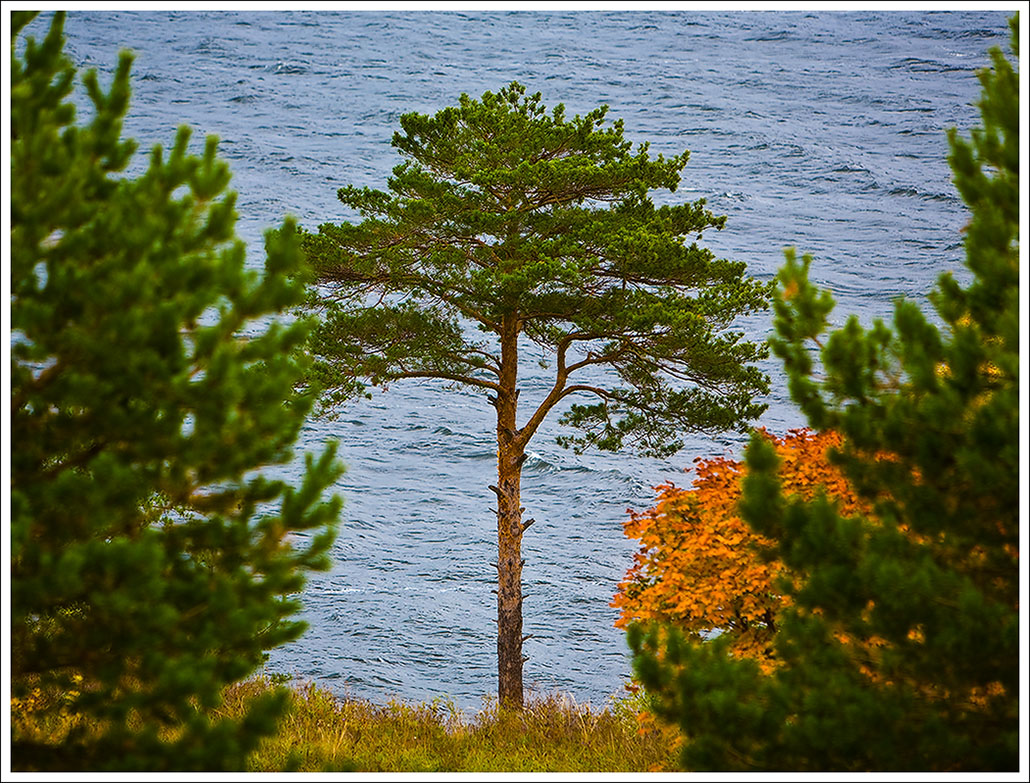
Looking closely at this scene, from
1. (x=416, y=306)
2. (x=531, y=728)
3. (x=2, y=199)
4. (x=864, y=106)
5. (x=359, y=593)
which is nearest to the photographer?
(x=2, y=199)

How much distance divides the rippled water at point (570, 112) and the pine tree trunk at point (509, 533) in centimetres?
1128

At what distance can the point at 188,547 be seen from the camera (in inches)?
186

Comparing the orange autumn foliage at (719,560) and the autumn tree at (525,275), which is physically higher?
the autumn tree at (525,275)

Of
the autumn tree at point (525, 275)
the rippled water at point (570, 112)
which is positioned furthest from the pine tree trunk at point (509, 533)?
the rippled water at point (570, 112)

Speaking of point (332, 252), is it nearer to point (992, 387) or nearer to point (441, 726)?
point (441, 726)

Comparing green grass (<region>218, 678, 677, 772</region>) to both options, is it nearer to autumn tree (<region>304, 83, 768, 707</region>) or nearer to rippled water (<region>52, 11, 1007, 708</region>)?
autumn tree (<region>304, 83, 768, 707</region>)

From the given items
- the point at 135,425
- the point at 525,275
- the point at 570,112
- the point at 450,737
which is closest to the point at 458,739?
the point at 450,737

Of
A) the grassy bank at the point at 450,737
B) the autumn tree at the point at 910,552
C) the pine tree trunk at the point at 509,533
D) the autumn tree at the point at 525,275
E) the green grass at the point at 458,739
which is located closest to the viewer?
the autumn tree at the point at 910,552

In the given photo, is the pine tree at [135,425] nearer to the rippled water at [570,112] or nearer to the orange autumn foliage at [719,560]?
the orange autumn foliage at [719,560]

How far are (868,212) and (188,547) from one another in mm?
38805

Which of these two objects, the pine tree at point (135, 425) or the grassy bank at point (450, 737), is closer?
the pine tree at point (135, 425)

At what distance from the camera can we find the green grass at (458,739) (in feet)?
30.6

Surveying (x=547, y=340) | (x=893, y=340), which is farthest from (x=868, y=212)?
(x=893, y=340)

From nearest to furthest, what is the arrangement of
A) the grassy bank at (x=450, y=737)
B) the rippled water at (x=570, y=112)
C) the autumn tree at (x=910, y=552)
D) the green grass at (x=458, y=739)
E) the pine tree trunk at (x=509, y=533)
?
the autumn tree at (x=910, y=552)
the grassy bank at (x=450, y=737)
the green grass at (x=458, y=739)
the pine tree trunk at (x=509, y=533)
the rippled water at (x=570, y=112)
